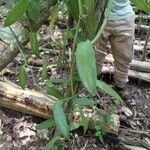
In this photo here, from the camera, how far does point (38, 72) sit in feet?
10.2

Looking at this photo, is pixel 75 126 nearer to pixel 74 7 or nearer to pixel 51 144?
pixel 51 144

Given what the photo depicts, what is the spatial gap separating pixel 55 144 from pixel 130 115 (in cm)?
123

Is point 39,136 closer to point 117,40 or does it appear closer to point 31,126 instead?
point 31,126

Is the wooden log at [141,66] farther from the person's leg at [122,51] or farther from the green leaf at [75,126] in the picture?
the green leaf at [75,126]

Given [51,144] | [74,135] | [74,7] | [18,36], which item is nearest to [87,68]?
[74,7]

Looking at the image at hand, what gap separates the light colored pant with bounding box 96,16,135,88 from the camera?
2713 mm

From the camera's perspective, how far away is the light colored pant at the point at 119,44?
8.90 feet

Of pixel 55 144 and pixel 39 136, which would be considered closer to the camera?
pixel 55 144

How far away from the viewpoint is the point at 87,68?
1.01 metres

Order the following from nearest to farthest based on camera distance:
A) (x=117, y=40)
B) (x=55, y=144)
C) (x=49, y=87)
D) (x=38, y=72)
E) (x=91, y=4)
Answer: (x=91, y=4)
(x=49, y=87)
(x=55, y=144)
(x=117, y=40)
(x=38, y=72)

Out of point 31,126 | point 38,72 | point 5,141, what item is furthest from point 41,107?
point 38,72

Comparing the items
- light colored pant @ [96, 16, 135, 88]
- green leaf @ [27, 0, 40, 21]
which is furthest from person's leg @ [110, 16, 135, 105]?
green leaf @ [27, 0, 40, 21]

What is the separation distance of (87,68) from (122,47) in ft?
6.13

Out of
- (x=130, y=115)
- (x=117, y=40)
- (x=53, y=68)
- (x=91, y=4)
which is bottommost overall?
(x=130, y=115)
